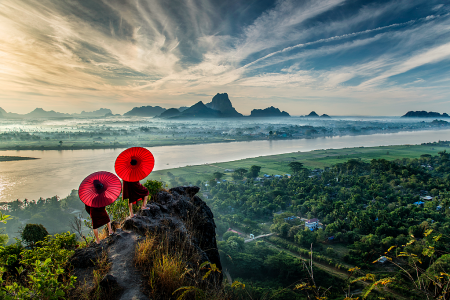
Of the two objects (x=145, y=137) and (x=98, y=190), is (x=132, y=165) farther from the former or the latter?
(x=145, y=137)

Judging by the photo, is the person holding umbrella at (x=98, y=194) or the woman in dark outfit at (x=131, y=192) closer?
Result: the person holding umbrella at (x=98, y=194)

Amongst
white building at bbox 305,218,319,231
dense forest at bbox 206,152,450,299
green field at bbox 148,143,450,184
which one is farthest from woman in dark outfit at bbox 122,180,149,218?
green field at bbox 148,143,450,184

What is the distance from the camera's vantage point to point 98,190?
10.5 feet

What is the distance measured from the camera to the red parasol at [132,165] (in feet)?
11.9

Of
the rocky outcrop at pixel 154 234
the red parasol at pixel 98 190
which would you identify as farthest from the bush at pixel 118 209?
the red parasol at pixel 98 190

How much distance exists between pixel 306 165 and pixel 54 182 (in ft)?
130

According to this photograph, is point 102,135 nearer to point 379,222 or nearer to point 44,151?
point 44,151

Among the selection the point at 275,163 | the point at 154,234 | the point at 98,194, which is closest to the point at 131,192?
the point at 98,194

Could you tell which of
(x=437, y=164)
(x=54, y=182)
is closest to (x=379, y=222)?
(x=437, y=164)

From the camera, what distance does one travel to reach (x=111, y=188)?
331cm

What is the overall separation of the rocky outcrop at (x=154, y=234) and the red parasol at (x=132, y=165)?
2.24ft

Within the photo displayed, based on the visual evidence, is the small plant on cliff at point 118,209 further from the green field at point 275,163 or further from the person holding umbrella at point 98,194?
the green field at point 275,163

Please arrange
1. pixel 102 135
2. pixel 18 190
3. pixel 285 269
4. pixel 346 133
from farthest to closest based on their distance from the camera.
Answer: pixel 346 133
pixel 102 135
pixel 18 190
pixel 285 269

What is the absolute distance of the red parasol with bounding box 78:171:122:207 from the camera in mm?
3143
